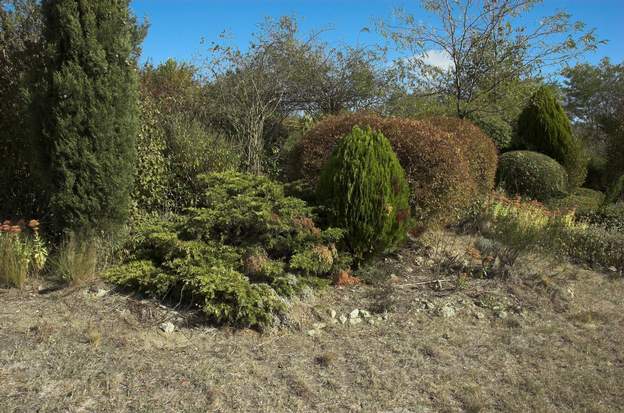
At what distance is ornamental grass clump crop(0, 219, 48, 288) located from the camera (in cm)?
454

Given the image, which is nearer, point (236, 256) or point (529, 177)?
point (236, 256)

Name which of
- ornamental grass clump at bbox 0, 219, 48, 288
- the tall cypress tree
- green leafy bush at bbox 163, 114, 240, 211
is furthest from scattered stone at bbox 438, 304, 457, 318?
ornamental grass clump at bbox 0, 219, 48, 288

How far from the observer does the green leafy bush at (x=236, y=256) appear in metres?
4.26

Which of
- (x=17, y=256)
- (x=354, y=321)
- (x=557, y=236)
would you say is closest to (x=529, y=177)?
(x=557, y=236)

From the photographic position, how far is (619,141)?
14.8m

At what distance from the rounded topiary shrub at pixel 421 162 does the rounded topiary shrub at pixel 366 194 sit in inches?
36.0

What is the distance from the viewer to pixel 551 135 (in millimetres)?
12938

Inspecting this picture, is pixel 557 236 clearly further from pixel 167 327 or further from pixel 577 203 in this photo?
pixel 167 327

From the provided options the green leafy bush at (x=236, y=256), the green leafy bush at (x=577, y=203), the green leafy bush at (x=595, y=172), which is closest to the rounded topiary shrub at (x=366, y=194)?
the green leafy bush at (x=236, y=256)

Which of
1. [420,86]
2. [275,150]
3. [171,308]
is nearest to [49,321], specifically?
[171,308]

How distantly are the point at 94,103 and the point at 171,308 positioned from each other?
6.44 ft

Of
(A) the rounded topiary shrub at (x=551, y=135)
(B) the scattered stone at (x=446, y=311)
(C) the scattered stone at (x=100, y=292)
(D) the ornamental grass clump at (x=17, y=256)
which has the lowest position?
(B) the scattered stone at (x=446, y=311)

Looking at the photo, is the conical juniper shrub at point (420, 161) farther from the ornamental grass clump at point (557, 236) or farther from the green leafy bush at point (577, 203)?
the green leafy bush at point (577, 203)

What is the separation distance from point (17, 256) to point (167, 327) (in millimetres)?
1575
